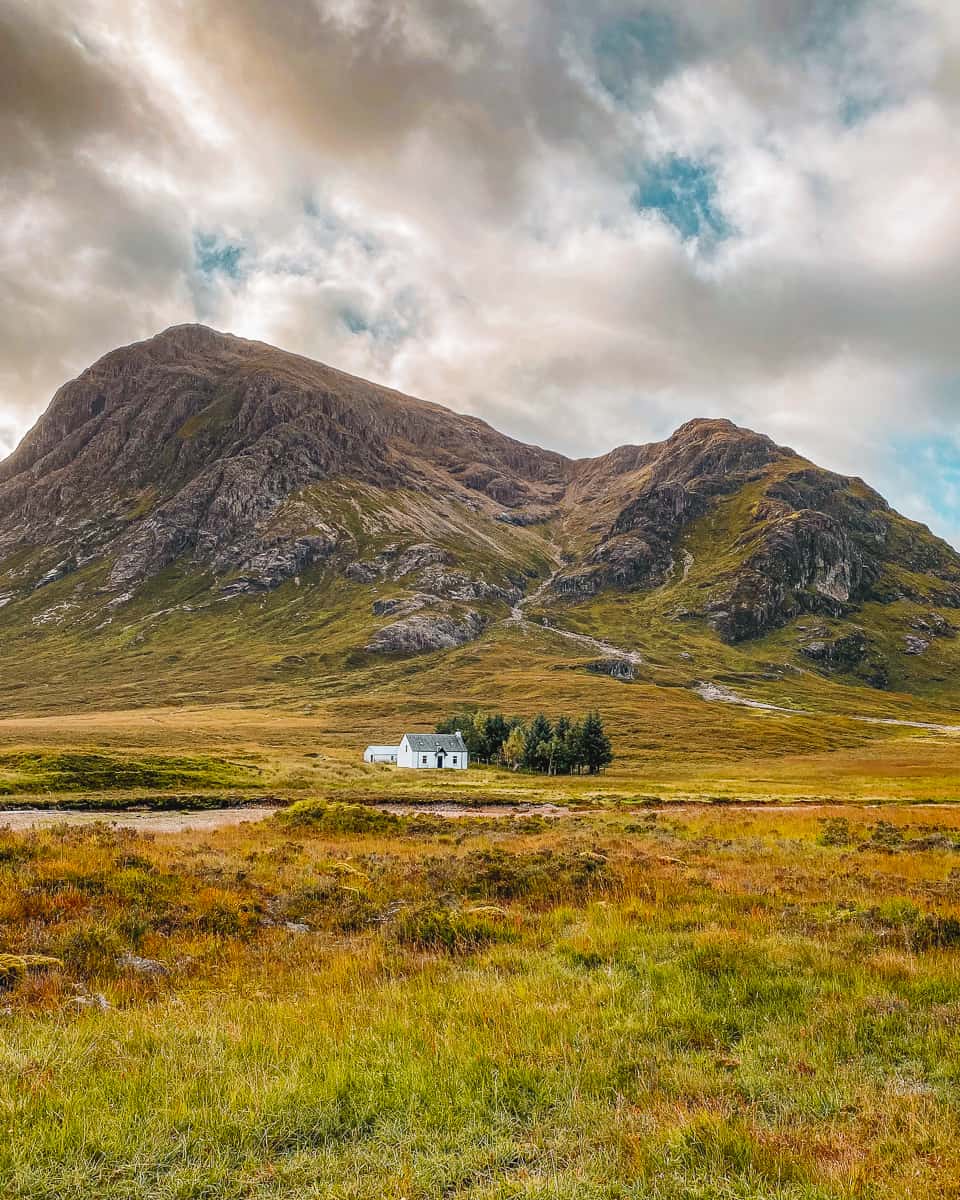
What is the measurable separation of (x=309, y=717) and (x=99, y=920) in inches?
6547

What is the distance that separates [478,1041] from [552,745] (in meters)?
97.3

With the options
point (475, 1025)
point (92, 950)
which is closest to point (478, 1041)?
point (475, 1025)

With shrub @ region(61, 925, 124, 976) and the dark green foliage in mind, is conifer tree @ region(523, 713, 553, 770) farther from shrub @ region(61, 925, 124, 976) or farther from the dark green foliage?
shrub @ region(61, 925, 124, 976)

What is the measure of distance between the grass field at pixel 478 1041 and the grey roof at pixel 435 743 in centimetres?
A: 9412

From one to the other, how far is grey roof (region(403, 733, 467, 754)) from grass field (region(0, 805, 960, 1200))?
309 feet

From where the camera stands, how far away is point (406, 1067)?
642 centimetres

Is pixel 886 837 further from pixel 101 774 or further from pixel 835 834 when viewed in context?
pixel 101 774

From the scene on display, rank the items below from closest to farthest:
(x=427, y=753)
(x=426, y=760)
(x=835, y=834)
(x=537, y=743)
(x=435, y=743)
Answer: (x=835, y=834), (x=537, y=743), (x=426, y=760), (x=427, y=753), (x=435, y=743)

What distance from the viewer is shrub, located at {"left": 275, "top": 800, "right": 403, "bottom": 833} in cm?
3070

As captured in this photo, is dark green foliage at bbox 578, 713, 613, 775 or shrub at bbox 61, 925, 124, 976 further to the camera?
dark green foliage at bbox 578, 713, 613, 775

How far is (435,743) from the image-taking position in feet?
361

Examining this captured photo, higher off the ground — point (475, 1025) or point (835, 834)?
point (475, 1025)

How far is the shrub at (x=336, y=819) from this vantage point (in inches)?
1209

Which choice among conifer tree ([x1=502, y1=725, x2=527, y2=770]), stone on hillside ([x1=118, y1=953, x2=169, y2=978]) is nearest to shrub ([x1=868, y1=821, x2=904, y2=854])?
stone on hillside ([x1=118, y1=953, x2=169, y2=978])
